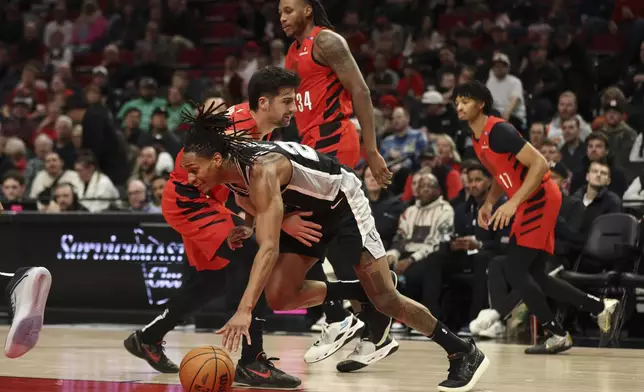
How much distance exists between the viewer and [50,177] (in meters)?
13.8

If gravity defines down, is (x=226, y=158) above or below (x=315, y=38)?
below

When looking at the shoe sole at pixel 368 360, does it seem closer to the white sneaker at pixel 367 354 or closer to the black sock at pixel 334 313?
the white sneaker at pixel 367 354

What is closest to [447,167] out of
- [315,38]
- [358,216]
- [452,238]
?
[452,238]

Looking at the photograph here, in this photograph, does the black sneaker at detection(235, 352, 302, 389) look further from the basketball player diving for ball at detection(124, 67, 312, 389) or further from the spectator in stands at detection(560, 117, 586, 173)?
the spectator in stands at detection(560, 117, 586, 173)

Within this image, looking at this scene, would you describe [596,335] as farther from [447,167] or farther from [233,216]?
[233,216]

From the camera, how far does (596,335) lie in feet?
33.4

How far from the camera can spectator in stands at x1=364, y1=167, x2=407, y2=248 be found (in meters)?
11.0

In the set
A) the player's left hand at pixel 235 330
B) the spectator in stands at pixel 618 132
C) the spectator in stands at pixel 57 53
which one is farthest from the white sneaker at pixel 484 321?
the spectator in stands at pixel 57 53

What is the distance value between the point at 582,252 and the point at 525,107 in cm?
402

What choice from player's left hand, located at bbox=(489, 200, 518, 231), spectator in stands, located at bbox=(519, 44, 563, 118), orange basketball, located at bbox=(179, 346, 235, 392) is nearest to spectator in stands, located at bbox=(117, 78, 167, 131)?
spectator in stands, located at bbox=(519, 44, 563, 118)

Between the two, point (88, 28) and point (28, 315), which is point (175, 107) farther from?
point (28, 315)

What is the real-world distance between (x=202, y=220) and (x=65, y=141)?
Result: 29.5 feet

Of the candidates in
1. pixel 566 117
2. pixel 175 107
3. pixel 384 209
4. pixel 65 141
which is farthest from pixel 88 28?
pixel 384 209

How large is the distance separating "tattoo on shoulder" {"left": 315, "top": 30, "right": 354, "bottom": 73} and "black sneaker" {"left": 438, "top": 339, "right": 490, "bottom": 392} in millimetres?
2017
